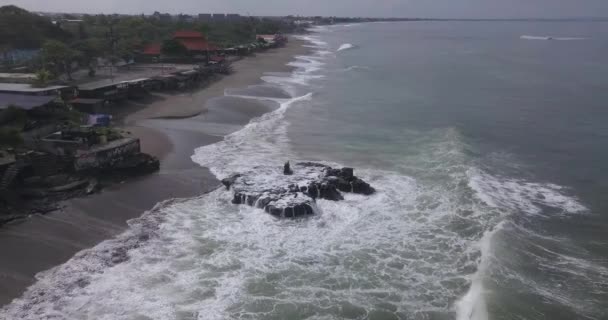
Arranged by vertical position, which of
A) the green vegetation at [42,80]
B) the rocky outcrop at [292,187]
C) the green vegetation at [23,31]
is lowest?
the rocky outcrop at [292,187]

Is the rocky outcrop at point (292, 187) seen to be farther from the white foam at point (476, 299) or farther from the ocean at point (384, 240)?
the white foam at point (476, 299)

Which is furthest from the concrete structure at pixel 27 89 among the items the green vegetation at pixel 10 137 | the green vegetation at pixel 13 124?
the green vegetation at pixel 10 137

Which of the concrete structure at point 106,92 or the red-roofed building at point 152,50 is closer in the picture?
the concrete structure at point 106,92

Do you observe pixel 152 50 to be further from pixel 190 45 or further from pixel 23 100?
pixel 23 100

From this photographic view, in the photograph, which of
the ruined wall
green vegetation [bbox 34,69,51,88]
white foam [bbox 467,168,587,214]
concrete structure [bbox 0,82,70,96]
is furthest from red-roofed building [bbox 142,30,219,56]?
white foam [bbox 467,168,587,214]

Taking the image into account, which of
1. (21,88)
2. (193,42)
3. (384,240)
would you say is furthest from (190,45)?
(384,240)

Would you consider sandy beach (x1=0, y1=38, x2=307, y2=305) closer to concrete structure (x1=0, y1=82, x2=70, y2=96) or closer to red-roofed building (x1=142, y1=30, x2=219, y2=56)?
concrete structure (x1=0, y1=82, x2=70, y2=96)

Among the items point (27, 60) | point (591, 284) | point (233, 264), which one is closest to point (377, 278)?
point (233, 264)
